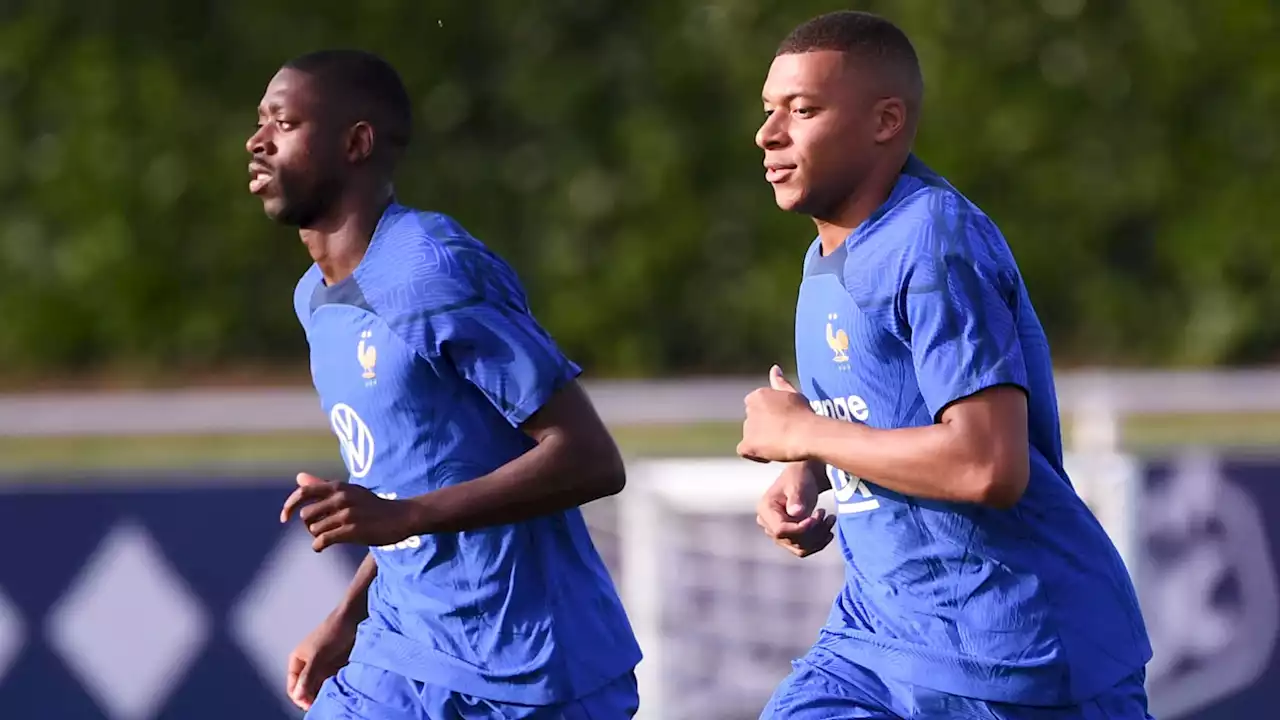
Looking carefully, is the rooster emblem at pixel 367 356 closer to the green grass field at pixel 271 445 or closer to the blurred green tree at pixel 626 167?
the green grass field at pixel 271 445

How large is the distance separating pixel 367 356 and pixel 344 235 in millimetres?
264

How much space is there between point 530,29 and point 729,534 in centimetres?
431

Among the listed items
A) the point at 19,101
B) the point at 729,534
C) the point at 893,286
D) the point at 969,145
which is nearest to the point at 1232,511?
the point at 729,534

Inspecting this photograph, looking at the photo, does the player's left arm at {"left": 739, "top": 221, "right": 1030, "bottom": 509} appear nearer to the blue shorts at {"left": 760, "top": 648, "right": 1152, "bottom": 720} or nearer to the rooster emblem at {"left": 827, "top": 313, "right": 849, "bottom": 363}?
the rooster emblem at {"left": 827, "top": 313, "right": 849, "bottom": 363}

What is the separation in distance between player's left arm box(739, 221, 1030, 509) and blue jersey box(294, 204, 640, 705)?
0.65 metres

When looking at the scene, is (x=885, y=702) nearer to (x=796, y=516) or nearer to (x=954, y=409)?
(x=796, y=516)

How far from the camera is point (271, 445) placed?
7.70 m

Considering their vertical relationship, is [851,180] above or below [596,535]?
above

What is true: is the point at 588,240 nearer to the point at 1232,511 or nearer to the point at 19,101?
the point at 19,101

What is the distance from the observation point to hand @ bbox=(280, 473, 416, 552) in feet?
10.7

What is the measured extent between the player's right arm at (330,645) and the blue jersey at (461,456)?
289mm

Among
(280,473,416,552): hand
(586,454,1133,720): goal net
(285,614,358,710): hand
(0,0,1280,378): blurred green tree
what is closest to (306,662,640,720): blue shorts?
(285,614,358,710): hand

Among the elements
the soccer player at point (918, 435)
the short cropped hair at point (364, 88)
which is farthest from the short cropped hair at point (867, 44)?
the short cropped hair at point (364, 88)

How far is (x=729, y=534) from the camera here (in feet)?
23.9
